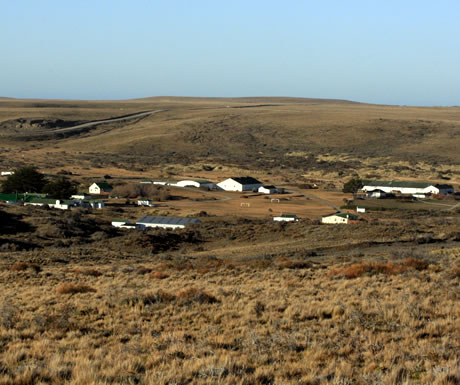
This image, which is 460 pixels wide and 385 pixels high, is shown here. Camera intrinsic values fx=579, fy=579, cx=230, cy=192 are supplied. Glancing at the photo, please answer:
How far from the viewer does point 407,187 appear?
272 ft

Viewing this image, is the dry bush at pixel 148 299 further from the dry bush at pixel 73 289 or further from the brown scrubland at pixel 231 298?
the dry bush at pixel 73 289

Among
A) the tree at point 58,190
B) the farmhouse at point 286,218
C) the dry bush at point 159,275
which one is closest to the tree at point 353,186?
the farmhouse at point 286,218

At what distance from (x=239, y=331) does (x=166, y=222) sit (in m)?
39.9

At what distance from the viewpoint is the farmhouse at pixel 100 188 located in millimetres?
74912

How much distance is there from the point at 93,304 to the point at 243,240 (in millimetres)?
28763

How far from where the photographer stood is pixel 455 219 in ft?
170

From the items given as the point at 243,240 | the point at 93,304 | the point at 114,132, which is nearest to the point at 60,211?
the point at 243,240

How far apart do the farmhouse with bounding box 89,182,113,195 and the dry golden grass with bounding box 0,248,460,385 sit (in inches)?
2186

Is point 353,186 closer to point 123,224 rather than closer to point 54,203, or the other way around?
point 123,224

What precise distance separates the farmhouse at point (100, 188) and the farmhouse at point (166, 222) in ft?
79.0

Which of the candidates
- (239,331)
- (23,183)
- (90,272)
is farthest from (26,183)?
(239,331)

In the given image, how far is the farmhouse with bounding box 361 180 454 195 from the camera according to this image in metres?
80.1

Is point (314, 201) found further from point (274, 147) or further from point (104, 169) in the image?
point (274, 147)

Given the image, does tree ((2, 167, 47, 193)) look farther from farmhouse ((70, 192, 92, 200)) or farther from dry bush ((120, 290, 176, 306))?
dry bush ((120, 290, 176, 306))
